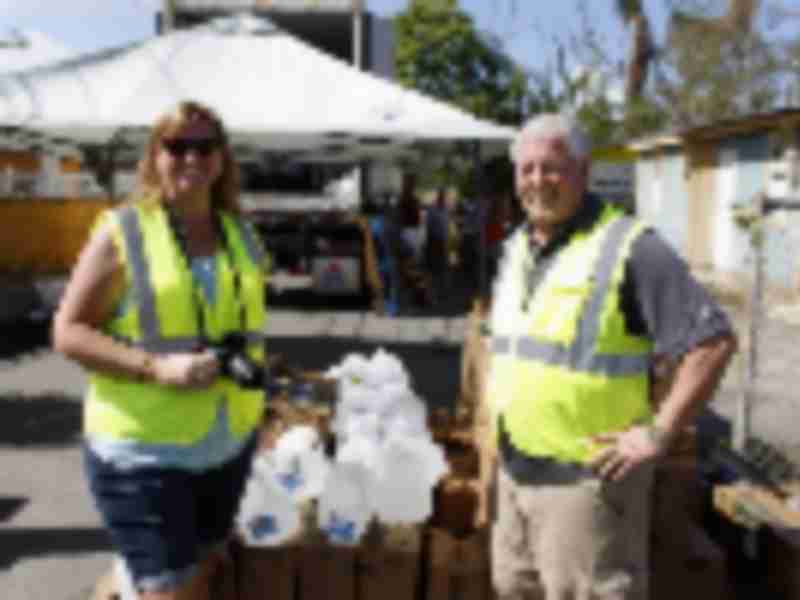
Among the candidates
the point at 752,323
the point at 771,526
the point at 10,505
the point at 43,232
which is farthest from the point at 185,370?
the point at 43,232

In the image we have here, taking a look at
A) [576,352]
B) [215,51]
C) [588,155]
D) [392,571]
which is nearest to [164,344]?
[576,352]

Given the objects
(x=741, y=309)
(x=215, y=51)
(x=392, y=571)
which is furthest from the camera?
(x=741, y=309)

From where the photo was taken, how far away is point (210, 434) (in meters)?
2.16

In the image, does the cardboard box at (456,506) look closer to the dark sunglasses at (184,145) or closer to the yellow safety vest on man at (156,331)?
the yellow safety vest on man at (156,331)

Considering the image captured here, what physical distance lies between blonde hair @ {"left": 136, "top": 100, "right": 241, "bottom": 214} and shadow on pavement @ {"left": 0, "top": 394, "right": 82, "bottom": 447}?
13.7 feet

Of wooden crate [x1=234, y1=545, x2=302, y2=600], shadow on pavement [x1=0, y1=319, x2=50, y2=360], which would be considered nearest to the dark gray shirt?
wooden crate [x1=234, y1=545, x2=302, y2=600]

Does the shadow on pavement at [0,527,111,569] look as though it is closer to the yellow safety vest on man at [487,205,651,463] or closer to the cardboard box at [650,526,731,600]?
the cardboard box at [650,526,731,600]

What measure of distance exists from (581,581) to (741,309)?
1211 centimetres

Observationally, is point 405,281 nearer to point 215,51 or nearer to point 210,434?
point 215,51

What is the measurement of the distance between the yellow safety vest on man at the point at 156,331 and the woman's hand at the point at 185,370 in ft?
0.13

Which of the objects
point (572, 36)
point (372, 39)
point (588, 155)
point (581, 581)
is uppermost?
point (572, 36)

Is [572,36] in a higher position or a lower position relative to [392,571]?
higher

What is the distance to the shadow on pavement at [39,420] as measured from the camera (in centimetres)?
609

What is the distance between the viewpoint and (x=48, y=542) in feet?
14.1
